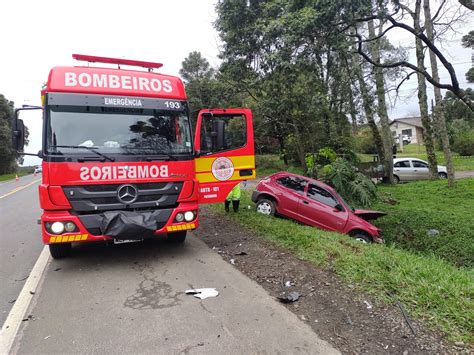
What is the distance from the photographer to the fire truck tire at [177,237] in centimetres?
646

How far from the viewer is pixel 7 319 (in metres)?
3.72

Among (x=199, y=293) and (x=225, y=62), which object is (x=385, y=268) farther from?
(x=225, y=62)

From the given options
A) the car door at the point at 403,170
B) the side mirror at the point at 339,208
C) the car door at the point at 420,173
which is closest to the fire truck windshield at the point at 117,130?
the side mirror at the point at 339,208

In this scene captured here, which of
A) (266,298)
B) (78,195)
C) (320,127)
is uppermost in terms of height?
(320,127)

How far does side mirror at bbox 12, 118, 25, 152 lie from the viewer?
5.59m

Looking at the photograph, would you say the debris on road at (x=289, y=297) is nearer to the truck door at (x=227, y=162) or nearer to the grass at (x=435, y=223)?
the truck door at (x=227, y=162)

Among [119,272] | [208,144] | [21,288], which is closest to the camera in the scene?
[21,288]

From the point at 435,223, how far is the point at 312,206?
4.23 m

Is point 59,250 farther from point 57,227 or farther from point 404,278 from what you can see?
point 404,278

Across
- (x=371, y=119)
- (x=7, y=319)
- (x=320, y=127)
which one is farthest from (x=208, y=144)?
(x=371, y=119)

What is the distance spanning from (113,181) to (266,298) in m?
2.71

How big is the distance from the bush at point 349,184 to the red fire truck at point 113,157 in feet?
21.7

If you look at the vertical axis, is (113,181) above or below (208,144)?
below

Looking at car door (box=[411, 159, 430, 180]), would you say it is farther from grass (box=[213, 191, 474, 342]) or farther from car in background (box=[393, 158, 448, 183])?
grass (box=[213, 191, 474, 342])
